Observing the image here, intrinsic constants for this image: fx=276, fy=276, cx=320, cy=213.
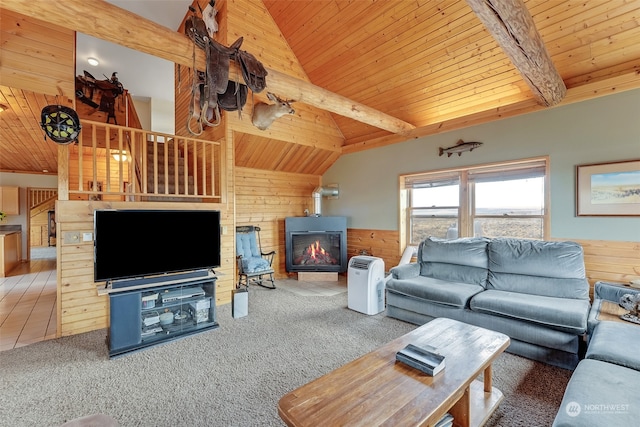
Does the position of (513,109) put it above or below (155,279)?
above

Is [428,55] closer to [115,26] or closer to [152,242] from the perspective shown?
[115,26]

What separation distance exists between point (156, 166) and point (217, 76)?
1691 mm

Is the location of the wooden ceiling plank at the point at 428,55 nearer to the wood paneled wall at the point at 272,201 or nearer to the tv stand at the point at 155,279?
the wood paneled wall at the point at 272,201

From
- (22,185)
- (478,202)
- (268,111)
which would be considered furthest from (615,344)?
(22,185)

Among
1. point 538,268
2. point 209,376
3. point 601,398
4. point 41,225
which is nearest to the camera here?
point 601,398

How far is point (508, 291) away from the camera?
3.16 metres

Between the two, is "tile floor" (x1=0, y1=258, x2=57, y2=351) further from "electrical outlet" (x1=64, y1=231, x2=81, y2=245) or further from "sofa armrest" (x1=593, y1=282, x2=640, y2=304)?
"sofa armrest" (x1=593, y1=282, x2=640, y2=304)

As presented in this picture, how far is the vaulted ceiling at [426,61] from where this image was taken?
9.50 ft

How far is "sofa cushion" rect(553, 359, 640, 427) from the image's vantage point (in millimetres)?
1236

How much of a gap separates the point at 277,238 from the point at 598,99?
17.4ft

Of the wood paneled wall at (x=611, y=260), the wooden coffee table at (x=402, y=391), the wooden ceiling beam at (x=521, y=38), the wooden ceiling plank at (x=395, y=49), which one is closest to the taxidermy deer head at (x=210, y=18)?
the wooden ceiling plank at (x=395, y=49)

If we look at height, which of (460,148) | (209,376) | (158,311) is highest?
(460,148)

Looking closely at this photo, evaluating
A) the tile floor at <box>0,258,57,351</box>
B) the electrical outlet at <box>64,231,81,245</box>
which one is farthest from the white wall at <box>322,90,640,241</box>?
the tile floor at <box>0,258,57,351</box>

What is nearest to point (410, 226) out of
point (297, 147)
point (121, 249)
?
→ point (297, 147)
